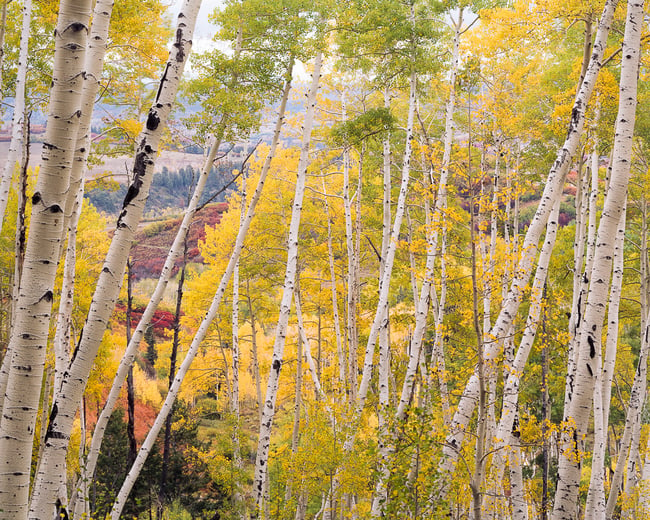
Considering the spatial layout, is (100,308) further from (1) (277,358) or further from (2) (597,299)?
(1) (277,358)

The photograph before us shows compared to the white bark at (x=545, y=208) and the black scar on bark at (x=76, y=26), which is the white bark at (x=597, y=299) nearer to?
the white bark at (x=545, y=208)

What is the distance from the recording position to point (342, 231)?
1320cm

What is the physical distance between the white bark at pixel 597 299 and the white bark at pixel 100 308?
3.49m

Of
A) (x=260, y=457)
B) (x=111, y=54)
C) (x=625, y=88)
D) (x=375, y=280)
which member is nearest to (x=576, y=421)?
(x=625, y=88)

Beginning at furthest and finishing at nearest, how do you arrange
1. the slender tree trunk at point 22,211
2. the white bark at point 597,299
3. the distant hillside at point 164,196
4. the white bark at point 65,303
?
the distant hillside at point 164,196 < the white bark at point 65,303 < the slender tree trunk at point 22,211 < the white bark at point 597,299

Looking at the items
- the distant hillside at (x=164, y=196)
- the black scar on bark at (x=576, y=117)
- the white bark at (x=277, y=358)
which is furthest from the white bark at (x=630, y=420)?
the distant hillside at (x=164, y=196)

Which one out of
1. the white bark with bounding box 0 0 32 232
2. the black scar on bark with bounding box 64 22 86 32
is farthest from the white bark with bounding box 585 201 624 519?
the white bark with bounding box 0 0 32 232

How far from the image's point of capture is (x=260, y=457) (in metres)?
6.78

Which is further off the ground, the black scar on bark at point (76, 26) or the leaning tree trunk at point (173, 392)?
the black scar on bark at point (76, 26)

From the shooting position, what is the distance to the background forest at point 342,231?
2555mm

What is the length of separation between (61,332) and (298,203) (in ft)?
11.9

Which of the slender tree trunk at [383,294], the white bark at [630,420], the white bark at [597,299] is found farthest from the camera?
the slender tree trunk at [383,294]

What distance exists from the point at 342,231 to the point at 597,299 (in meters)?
9.58

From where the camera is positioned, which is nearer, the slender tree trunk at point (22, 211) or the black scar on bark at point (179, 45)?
the black scar on bark at point (179, 45)
